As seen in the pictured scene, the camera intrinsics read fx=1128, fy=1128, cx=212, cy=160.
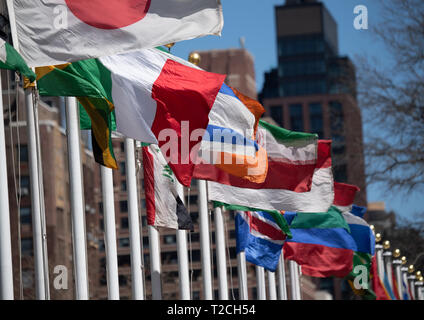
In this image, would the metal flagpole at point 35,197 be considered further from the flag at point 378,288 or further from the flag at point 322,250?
the flag at point 378,288

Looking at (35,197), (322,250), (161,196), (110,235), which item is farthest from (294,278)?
(35,197)

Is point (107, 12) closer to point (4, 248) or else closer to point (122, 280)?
point (4, 248)

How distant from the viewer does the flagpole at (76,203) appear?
19750 millimetres

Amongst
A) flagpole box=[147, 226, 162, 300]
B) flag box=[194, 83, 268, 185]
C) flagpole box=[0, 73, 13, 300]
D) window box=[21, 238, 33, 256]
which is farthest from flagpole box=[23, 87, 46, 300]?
window box=[21, 238, 33, 256]

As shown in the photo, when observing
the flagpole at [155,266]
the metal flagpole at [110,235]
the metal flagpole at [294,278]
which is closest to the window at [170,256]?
the metal flagpole at [294,278]

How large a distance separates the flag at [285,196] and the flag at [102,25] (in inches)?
395

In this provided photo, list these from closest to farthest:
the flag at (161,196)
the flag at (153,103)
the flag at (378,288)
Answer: the flag at (153,103) → the flag at (161,196) → the flag at (378,288)

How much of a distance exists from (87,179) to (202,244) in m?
79.9

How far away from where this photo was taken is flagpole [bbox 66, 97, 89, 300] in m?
19.8

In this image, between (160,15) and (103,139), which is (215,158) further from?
(160,15)

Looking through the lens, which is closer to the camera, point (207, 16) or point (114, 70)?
point (207, 16)

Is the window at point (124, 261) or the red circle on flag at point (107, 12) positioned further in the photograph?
the window at point (124, 261)

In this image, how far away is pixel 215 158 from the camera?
2228 centimetres
